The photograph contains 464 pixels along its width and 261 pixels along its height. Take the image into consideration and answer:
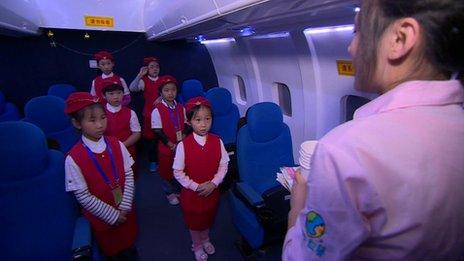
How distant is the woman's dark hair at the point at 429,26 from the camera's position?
0.63m

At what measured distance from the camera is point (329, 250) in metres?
0.69

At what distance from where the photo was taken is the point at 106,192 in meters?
2.19

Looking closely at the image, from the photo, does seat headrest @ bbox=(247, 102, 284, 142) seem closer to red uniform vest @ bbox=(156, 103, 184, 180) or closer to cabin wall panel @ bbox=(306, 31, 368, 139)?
cabin wall panel @ bbox=(306, 31, 368, 139)

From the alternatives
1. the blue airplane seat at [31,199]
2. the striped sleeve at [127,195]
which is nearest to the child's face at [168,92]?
the striped sleeve at [127,195]

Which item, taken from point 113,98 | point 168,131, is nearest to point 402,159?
point 168,131

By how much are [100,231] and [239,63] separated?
13.1 feet

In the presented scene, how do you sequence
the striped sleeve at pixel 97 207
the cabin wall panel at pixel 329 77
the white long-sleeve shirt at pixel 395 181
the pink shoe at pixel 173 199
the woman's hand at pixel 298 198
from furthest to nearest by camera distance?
the pink shoe at pixel 173 199
the cabin wall panel at pixel 329 77
the striped sleeve at pixel 97 207
the woman's hand at pixel 298 198
the white long-sleeve shirt at pixel 395 181

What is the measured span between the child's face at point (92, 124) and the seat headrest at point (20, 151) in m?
0.31

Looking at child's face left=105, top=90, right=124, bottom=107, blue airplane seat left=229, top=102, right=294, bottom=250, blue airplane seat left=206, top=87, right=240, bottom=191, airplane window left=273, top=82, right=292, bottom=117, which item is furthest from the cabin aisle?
airplane window left=273, top=82, right=292, bottom=117

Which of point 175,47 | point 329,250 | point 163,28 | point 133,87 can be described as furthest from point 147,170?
point 329,250

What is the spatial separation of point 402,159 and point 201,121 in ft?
6.94

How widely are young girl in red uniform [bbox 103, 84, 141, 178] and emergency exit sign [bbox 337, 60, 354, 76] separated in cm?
269

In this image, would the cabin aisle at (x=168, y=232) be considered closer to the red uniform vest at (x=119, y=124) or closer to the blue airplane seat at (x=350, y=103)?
the red uniform vest at (x=119, y=124)

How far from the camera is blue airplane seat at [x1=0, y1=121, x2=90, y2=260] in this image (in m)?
1.86
